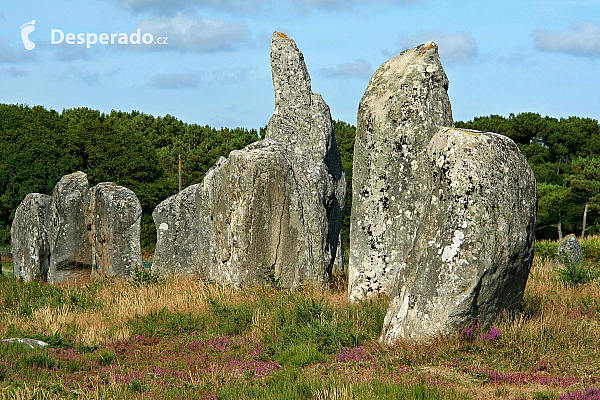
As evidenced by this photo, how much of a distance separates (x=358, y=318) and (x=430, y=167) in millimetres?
2383

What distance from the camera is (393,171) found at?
38.3ft

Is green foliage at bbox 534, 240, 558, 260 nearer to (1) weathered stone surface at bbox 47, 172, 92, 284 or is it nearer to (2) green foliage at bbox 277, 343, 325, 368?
(1) weathered stone surface at bbox 47, 172, 92, 284

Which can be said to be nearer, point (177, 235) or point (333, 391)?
point (333, 391)

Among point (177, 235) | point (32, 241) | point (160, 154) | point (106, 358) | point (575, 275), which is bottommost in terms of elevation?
point (106, 358)

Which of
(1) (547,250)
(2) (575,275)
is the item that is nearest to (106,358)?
(2) (575,275)

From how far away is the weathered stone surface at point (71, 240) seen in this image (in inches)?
712

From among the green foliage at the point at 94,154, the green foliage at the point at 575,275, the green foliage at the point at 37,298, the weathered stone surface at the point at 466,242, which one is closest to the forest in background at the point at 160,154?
the green foliage at the point at 94,154

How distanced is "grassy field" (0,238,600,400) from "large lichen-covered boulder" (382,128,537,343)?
12.1 inches

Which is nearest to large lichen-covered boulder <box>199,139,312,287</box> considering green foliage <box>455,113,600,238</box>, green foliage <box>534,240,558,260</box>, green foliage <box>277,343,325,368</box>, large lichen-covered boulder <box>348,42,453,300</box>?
large lichen-covered boulder <box>348,42,453,300</box>

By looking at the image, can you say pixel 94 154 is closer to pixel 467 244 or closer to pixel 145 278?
pixel 145 278

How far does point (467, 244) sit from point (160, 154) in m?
42.8

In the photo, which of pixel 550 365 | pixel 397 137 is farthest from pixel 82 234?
pixel 550 365

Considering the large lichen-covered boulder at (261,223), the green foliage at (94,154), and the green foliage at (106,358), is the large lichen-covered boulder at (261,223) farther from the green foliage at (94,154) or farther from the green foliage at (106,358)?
the green foliage at (94,154)

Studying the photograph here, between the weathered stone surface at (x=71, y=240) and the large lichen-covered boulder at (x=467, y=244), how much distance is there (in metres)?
11.3
